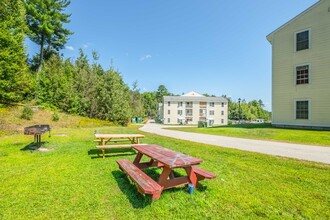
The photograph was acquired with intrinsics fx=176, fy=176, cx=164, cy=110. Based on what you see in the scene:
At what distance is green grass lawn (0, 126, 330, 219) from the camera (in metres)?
3.00

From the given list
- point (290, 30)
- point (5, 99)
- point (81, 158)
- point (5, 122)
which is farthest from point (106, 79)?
point (290, 30)

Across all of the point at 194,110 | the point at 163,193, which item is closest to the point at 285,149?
the point at 163,193

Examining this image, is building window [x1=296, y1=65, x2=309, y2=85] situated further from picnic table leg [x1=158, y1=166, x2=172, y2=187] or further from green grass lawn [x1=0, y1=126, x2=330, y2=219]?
picnic table leg [x1=158, y1=166, x2=172, y2=187]

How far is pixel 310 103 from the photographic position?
49.8 ft

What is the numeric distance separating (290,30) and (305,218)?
19190 mm

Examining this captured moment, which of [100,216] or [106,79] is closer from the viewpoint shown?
[100,216]

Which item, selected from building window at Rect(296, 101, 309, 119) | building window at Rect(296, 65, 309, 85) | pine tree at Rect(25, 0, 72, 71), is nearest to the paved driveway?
building window at Rect(296, 101, 309, 119)

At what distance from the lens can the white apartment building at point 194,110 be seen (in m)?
54.7

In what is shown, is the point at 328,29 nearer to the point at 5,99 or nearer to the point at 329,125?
the point at 329,125

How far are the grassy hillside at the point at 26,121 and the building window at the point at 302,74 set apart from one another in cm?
2110

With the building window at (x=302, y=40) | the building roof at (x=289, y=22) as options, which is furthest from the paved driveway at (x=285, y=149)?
the building roof at (x=289, y=22)

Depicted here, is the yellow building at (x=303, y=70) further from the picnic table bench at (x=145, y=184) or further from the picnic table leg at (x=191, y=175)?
the picnic table bench at (x=145, y=184)

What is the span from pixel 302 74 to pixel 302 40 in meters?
3.10

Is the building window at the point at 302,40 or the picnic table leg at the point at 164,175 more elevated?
the building window at the point at 302,40
